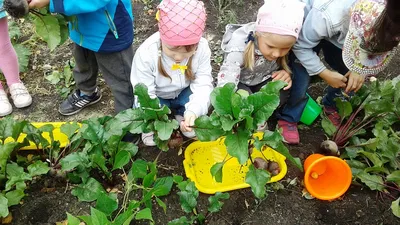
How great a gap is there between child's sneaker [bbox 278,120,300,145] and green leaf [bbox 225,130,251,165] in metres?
0.75

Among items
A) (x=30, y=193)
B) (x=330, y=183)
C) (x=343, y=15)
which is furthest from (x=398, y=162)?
(x=30, y=193)

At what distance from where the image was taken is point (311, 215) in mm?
2141

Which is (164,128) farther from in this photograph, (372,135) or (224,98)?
(372,135)

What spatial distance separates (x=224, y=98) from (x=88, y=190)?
0.80m

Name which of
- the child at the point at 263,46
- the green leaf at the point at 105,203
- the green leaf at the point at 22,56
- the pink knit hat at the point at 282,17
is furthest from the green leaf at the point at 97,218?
the green leaf at the point at 22,56

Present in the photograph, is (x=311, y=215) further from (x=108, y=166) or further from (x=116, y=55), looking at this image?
(x=116, y=55)

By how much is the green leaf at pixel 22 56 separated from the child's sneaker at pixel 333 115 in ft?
6.40

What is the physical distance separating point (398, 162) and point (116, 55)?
59.8 inches

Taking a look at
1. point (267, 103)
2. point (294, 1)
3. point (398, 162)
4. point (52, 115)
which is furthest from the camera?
point (52, 115)

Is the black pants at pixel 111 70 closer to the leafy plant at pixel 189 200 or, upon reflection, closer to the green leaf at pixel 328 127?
the leafy plant at pixel 189 200

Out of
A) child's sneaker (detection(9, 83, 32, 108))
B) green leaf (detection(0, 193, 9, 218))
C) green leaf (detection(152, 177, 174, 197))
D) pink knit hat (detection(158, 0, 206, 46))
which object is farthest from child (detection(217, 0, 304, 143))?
child's sneaker (detection(9, 83, 32, 108))

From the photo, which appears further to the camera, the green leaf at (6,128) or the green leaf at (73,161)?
the green leaf at (6,128)

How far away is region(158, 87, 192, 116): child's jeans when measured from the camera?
7.70 feet

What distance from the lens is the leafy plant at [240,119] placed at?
1.71m
